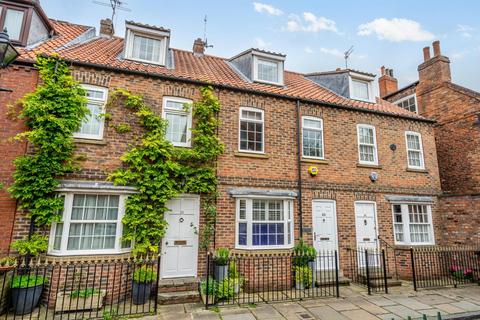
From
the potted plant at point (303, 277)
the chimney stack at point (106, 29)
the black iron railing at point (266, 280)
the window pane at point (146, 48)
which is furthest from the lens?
the chimney stack at point (106, 29)

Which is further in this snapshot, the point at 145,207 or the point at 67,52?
the point at 67,52

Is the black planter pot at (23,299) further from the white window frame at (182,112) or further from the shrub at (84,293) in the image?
the white window frame at (182,112)

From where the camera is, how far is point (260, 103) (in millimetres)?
9820

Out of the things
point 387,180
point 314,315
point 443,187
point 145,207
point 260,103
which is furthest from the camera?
point 443,187

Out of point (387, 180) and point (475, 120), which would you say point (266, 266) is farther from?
point (475, 120)

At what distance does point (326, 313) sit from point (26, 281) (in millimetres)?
7143

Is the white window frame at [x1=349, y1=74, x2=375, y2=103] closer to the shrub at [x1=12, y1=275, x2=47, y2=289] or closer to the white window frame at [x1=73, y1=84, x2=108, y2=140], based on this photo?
the white window frame at [x1=73, y1=84, x2=108, y2=140]

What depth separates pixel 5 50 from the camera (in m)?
4.98

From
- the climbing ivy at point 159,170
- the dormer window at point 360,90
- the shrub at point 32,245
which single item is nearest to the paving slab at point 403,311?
the climbing ivy at point 159,170

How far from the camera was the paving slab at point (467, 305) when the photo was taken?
679 centimetres

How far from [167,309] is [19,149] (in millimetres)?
5810

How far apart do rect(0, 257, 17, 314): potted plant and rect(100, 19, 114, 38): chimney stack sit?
9.96m

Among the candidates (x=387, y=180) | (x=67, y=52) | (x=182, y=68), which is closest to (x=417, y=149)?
(x=387, y=180)

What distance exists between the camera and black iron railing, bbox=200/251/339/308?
7000 mm
